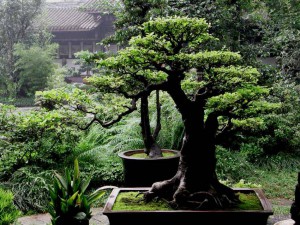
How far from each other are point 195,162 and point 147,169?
1.33m

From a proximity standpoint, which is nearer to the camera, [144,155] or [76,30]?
[144,155]

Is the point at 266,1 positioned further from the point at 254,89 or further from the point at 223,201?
the point at 223,201

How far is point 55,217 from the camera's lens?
9.27 ft

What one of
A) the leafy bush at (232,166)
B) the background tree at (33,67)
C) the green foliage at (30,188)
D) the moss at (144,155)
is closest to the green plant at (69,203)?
the green foliage at (30,188)

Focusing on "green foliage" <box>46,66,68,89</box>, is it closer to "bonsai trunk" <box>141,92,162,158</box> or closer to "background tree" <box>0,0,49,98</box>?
"background tree" <box>0,0,49,98</box>

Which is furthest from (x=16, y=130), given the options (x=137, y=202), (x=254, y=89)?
(x=254, y=89)

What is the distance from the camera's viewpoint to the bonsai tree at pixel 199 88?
2.51 m

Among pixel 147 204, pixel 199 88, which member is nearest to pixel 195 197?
pixel 147 204

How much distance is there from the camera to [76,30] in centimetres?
1409

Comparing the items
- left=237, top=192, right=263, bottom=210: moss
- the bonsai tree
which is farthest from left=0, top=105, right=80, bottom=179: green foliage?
left=237, top=192, right=263, bottom=210: moss

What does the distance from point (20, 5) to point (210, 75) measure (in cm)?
1015

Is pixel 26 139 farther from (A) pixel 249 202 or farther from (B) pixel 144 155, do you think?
(A) pixel 249 202

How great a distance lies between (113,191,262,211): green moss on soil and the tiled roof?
38.2ft

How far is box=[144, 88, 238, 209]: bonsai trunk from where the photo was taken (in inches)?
109
